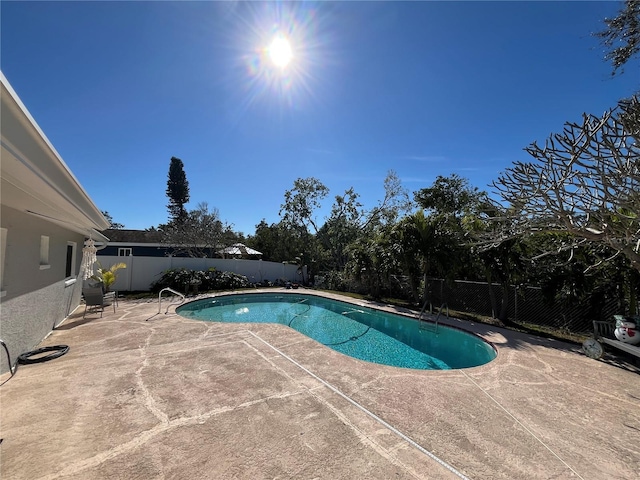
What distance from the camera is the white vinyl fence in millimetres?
15438

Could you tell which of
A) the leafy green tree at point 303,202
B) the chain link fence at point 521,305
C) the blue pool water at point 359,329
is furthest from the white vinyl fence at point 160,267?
the chain link fence at point 521,305

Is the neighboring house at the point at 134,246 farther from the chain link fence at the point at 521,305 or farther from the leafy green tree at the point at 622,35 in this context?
the leafy green tree at the point at 622,35

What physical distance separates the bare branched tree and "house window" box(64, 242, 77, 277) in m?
13.1

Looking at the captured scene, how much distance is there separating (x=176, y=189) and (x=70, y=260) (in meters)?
35.5

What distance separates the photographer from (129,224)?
47.9 meters

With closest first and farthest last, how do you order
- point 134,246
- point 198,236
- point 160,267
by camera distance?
point 160,267 < point 198,236 < point 134,246

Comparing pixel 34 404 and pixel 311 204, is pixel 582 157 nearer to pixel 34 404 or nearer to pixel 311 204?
pixel 34 404

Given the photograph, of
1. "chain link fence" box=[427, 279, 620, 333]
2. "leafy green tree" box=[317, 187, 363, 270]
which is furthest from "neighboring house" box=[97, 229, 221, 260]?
"chain link fence" box=[427, 279, 620, 333]

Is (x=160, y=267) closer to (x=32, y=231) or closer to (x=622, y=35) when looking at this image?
(x=32, y=231)

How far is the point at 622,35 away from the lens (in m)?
6.86

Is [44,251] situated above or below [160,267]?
above

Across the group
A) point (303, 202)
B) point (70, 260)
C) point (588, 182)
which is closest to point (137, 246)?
point (303, 202)

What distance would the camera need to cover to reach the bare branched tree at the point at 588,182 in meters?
4.82

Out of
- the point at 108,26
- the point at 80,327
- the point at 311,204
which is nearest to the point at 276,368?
the point at 80,327
